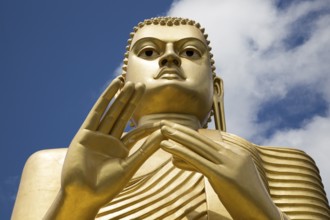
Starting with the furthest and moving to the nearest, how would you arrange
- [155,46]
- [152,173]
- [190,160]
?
[155,46], [152,173], [190,160]

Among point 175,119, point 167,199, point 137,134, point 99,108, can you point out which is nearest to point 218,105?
point 175,119

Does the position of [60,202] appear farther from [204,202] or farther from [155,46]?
[155,46]

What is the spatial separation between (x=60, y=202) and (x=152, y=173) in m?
0.86

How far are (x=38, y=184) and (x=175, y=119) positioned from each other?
106 cm

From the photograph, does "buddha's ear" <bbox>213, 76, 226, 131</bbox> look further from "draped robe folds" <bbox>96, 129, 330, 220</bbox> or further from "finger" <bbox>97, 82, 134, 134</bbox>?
"finger" <bbox>97, 82, 134, 134</bbox>

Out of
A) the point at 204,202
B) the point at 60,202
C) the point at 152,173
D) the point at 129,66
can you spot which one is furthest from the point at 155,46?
the point at 60,202

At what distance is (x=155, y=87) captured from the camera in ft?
15.5

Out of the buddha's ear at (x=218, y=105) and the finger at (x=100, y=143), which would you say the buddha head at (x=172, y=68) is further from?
the finger at (x=100, y=143)

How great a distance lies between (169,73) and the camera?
4742 mm

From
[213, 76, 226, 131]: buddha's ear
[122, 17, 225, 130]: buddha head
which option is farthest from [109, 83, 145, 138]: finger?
[213, 76, 226, 131]: buddha's ear

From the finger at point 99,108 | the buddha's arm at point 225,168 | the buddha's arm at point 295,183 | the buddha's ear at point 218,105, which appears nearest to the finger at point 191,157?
the buddha's arm at point 225,168

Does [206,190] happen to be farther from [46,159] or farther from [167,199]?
[46,159]

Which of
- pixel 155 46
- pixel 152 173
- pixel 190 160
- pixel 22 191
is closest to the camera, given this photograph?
pixel 190 160

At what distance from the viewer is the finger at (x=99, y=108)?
11.7 ft
